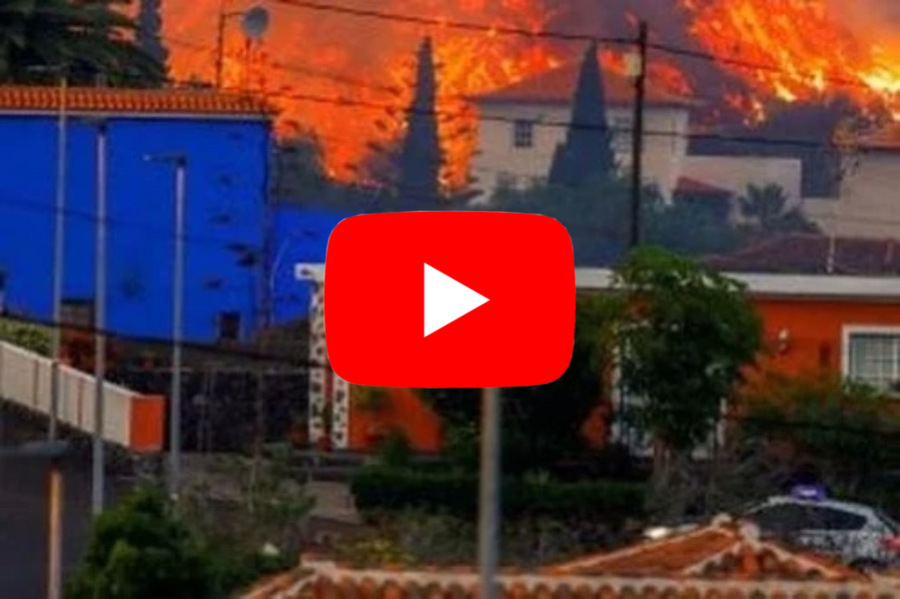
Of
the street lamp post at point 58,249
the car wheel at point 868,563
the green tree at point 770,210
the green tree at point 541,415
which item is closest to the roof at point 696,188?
the green tree at point 770,210

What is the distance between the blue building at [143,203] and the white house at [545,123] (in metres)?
39.8

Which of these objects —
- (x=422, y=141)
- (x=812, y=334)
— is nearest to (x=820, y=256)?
(x=812, y=334)

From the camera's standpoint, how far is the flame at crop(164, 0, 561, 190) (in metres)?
101

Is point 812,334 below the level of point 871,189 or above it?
below

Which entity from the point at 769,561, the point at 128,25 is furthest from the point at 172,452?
the point at 128,25

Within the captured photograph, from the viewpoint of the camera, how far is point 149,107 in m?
54.2

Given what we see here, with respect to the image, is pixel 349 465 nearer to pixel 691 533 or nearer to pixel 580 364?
pixel 580 364

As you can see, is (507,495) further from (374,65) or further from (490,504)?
(374,65)

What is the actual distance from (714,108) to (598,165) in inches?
578

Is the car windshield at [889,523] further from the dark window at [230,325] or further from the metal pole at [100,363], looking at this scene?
the dark window at [230,325]

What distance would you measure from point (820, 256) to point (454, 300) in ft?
182

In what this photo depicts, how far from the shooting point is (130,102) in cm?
5391

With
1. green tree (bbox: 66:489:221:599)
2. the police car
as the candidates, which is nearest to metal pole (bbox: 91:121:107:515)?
green tree (bbox: 66:489:221:599)

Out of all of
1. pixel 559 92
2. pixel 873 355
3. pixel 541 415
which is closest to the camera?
pixel 541 415
